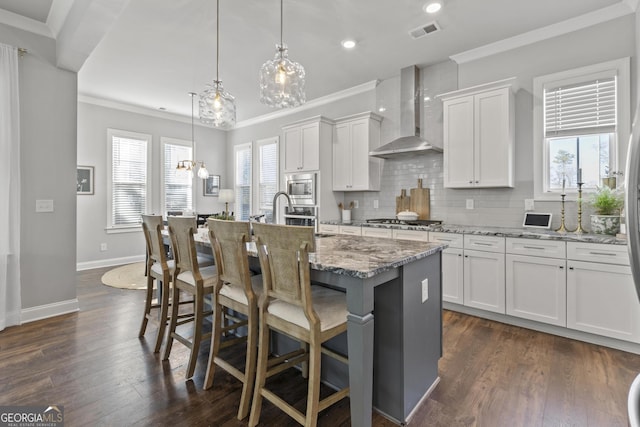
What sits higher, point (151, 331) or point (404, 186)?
point (404, 186)

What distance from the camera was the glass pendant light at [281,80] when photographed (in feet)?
7.84

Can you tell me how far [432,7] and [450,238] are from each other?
2.26 meters

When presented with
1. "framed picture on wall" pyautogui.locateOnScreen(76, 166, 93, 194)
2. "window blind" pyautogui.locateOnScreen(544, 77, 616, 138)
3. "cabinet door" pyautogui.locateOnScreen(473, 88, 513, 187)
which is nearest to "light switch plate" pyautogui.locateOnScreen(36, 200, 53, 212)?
"framed picture on wall" pyautogui.locateOnScreen(76, 166, 93, 194)

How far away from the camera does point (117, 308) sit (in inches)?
138

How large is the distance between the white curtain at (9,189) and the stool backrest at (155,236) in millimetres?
1456

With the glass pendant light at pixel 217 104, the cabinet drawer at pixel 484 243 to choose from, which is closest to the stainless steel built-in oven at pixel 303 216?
the glass pendant light at pixel 217 104

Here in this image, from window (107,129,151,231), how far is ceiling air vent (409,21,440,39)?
5.24 metres

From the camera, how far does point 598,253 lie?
2.62 m

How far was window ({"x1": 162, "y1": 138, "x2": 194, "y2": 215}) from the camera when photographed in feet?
21.4

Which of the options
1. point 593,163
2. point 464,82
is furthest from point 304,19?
point 593,163

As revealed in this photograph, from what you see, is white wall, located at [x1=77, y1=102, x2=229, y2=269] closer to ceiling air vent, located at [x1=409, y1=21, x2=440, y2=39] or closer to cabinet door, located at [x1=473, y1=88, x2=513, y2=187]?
ceiling air vent, located at [x1=409, y1=21, x2=440, y2=39]

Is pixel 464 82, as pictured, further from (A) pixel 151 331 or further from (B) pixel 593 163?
(A) pixel 151 331

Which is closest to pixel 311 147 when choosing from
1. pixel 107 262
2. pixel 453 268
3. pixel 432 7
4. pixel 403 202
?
pixel 403 202

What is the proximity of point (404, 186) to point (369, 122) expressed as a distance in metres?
1.06
